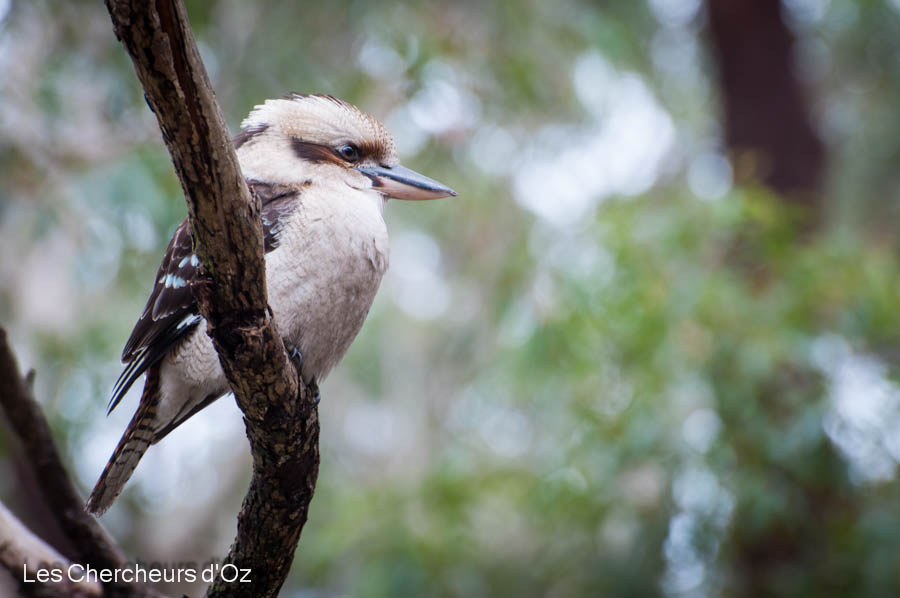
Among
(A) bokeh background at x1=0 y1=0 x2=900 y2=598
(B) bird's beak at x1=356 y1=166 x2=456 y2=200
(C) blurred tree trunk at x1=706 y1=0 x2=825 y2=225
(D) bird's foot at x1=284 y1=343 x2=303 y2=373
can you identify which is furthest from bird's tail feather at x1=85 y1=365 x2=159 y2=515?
(C) blurred tree trunk at x1=706 y1=0 x2=825 y2=225

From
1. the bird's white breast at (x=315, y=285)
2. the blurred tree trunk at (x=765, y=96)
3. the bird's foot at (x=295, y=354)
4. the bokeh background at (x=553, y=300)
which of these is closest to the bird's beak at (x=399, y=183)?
the bird's white breast at (x=315, y=285)

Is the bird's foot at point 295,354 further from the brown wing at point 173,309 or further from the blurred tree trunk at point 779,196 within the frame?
the blurred tree trunk at point 779,196

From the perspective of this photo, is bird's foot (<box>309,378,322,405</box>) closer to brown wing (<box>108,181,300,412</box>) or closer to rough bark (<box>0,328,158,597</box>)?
brown wing (<box>108,181,300,412</box>)

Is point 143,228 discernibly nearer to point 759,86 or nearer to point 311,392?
point 311,392

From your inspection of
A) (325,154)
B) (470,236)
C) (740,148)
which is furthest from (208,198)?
(470,236)

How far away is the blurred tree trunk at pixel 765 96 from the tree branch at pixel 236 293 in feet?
12.5

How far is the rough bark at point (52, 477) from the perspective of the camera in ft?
6.59

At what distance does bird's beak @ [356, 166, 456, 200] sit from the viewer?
6.76 ft

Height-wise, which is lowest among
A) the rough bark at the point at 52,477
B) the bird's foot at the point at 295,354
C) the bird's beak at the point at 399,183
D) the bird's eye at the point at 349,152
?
the rough bark at the point at 52,477

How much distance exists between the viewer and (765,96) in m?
5.12

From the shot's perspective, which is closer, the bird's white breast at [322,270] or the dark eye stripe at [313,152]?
the bird's white breast at [322,270]

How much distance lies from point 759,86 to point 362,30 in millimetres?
2201

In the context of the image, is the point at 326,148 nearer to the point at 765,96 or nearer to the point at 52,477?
the point at 52,477

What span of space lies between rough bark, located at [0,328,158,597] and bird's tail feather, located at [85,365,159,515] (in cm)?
9
